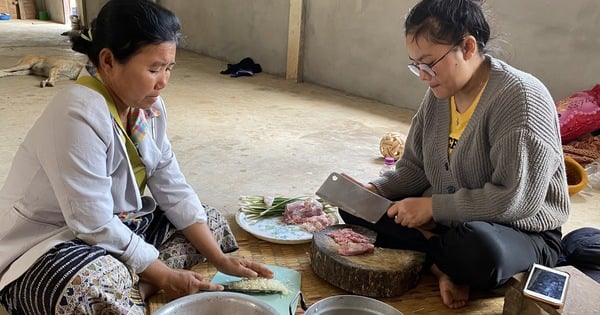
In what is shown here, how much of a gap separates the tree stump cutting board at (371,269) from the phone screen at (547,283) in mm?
388

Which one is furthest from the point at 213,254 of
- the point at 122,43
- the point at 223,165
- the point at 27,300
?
the point at 223,165

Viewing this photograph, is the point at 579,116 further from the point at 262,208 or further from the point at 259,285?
the point at 259,285

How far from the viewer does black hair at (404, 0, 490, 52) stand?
1704 millimetres

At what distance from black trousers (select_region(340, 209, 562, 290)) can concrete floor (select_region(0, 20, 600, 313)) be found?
1.02 metres

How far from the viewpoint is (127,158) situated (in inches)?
64.0

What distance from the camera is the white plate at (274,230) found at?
7.27 feet

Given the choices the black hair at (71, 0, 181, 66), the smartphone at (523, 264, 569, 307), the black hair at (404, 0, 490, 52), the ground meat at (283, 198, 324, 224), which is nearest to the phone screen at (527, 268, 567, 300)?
the smartphone at (523, 264, 569, 307)

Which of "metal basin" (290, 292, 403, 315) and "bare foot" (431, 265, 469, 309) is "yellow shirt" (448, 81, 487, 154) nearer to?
"bare foot" (431, 265, 469, 309)

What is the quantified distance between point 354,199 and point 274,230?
401 mm

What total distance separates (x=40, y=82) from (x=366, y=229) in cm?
428

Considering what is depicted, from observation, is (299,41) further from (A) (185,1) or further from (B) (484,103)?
(B) (484,103)

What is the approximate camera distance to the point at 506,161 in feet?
5.55

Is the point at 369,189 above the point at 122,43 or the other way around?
the other way around

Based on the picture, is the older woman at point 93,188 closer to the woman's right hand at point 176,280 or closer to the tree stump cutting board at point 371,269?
the woman's right hand at point 176,280
